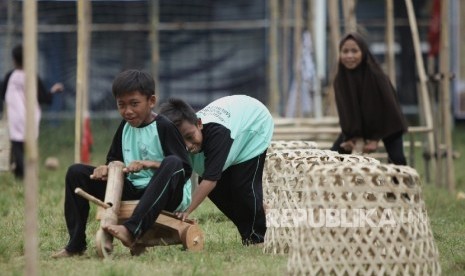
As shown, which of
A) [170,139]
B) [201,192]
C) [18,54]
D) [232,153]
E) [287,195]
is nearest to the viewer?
[170,139]

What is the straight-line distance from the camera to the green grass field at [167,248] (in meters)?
6.17

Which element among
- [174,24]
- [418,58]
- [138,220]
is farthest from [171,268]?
[174,24]

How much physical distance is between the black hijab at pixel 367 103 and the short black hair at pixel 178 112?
3.05m

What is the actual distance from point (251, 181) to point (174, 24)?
1159 cm

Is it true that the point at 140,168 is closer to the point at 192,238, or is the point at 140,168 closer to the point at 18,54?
the point at 192,238

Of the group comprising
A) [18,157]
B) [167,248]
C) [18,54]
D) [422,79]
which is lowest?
[167,248]

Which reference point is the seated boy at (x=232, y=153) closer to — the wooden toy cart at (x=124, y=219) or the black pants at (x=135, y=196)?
the wooden toy cart at (x=124, y=219)

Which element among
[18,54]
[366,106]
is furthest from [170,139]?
[18,54]

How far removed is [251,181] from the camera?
7.49 m

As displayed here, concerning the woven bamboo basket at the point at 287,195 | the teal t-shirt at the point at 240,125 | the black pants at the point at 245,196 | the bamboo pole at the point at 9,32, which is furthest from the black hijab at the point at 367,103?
the bamboo pole at the point at 9,32

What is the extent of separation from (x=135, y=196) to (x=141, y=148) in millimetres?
277

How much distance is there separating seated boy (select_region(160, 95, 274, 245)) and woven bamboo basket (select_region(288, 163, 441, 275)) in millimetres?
1267

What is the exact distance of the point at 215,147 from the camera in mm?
7098

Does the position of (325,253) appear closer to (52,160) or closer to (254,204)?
(254,204)
